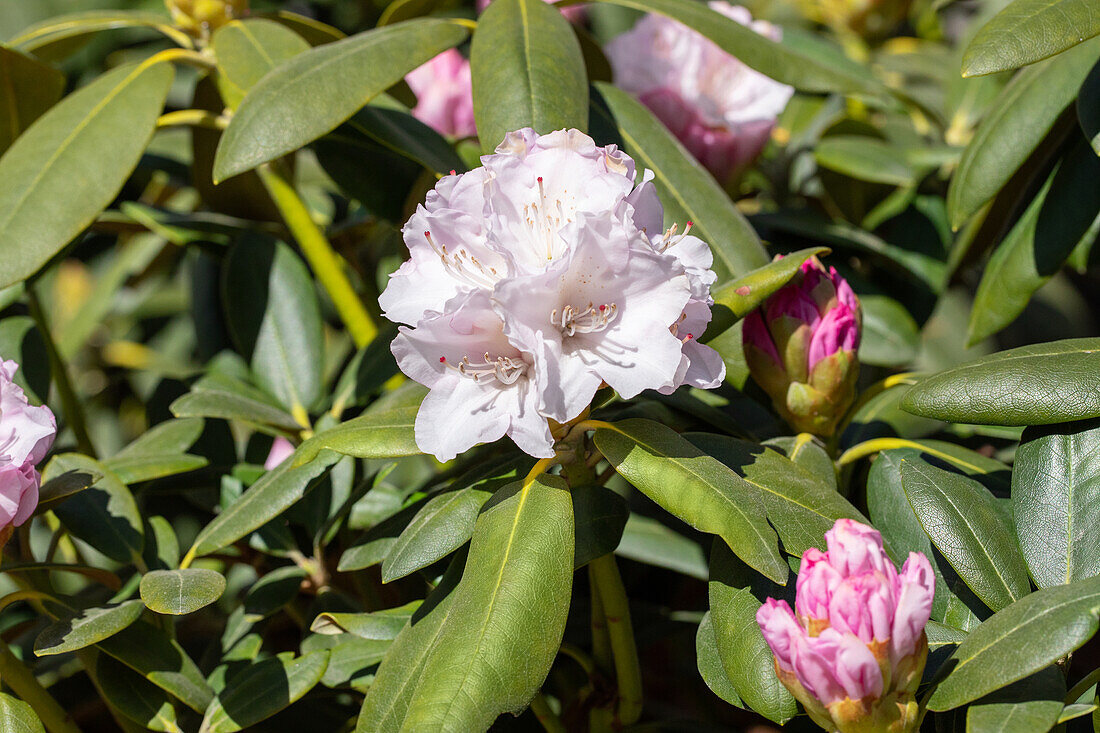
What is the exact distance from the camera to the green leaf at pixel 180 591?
767 mm

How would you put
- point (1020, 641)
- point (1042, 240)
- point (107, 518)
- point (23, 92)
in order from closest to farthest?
point (1020, 641) → point (107, 518) → point (1042, 240) → point (23, 92)

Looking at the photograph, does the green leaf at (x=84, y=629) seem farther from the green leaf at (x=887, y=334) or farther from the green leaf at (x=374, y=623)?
the green leaf at (x=887, y=334)

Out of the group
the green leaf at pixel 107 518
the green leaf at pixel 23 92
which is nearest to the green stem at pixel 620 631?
the green leaf at pixel 107 518

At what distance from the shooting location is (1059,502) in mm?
841

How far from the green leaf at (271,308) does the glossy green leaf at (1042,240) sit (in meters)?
0.83

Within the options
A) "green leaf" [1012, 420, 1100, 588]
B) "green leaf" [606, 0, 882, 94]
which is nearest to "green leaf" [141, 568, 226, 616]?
"green leaf" [1012, 420, 1100, 588]

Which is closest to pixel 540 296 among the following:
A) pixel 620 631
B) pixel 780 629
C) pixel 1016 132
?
pixel 780 629

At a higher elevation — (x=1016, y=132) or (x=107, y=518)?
(x=1016, y=132)

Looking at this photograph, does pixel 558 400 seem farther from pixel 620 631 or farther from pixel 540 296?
pixel 620 631

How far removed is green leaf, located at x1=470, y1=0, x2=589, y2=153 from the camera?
36.3 inches

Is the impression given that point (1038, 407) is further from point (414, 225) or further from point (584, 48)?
point (584, 48)

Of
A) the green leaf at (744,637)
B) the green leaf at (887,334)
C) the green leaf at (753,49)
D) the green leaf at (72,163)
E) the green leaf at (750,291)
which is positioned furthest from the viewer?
the green leaf at (887,334)

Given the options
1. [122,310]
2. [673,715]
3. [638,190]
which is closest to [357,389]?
[638,190]

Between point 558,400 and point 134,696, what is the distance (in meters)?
0.53
